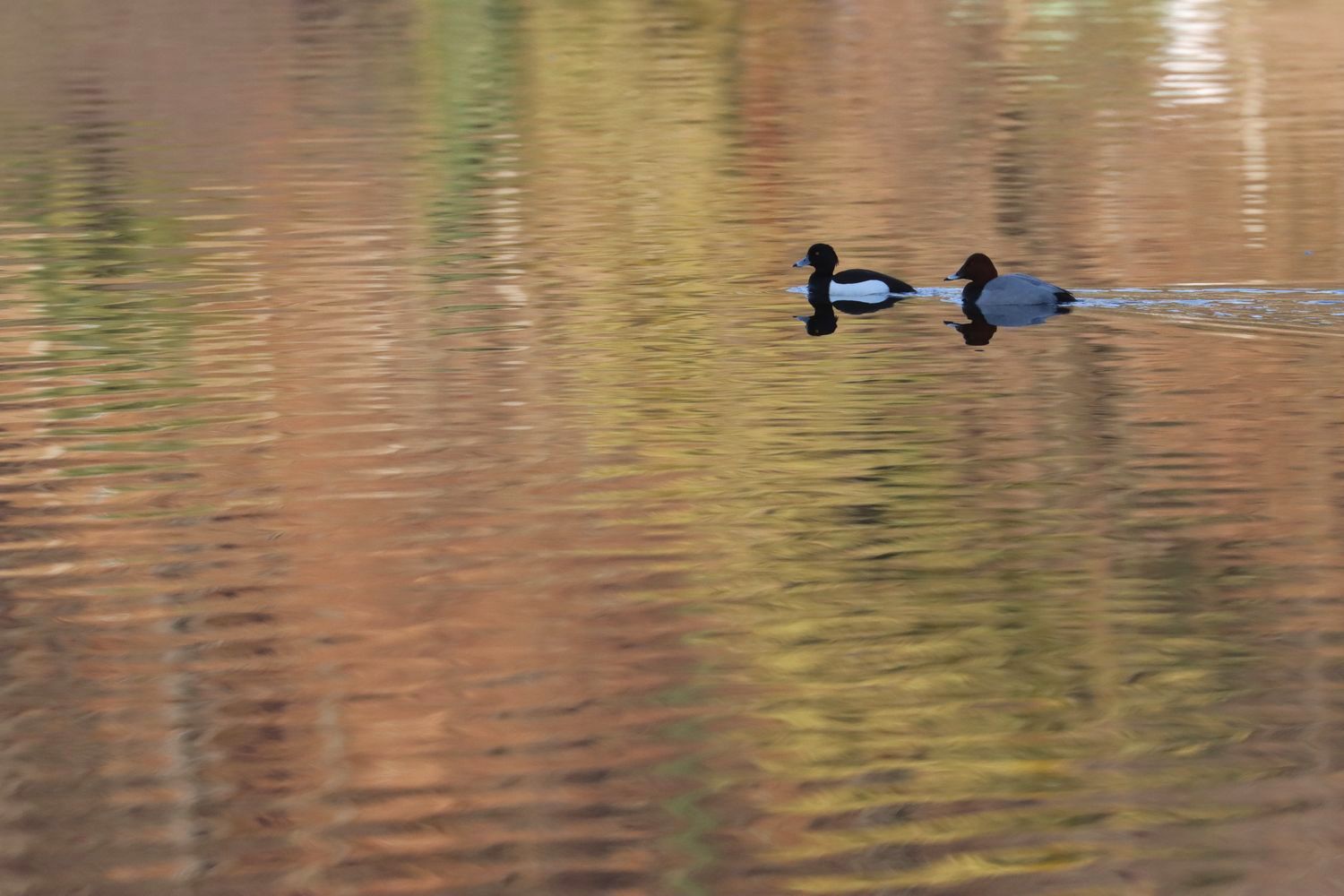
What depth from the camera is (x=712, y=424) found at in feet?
52.0

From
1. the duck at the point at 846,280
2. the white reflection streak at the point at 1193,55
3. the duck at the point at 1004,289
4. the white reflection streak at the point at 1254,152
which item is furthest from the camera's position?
the white reflection streak at the point at 1193,55

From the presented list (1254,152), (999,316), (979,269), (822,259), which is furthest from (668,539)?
(1254,152)

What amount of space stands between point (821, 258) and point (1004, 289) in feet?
6.89

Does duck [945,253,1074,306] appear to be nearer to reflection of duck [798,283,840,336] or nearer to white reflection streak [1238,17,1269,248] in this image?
reflection of duck [798,283,840,336]

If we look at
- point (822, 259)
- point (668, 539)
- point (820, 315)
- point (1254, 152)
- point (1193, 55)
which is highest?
point (668, 539)

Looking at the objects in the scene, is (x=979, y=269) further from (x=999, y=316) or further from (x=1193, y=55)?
(x=1193, y=55)

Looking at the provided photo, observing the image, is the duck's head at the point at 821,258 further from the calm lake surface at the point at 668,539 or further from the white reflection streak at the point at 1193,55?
the white reflection streak at the point at 1193,55

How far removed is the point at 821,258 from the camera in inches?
867

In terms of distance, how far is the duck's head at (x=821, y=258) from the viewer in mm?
21938

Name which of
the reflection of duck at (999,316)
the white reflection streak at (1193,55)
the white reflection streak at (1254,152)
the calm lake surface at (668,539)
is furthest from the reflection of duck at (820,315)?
the white reflection streak at (1193,55)

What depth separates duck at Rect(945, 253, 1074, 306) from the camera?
2047 centimetres

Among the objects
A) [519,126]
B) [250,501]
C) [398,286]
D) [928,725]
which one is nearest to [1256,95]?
[519,126]

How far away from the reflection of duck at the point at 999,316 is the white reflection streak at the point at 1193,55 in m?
20.1

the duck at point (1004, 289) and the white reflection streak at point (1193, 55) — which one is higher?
the duck at point (1004, 289)
